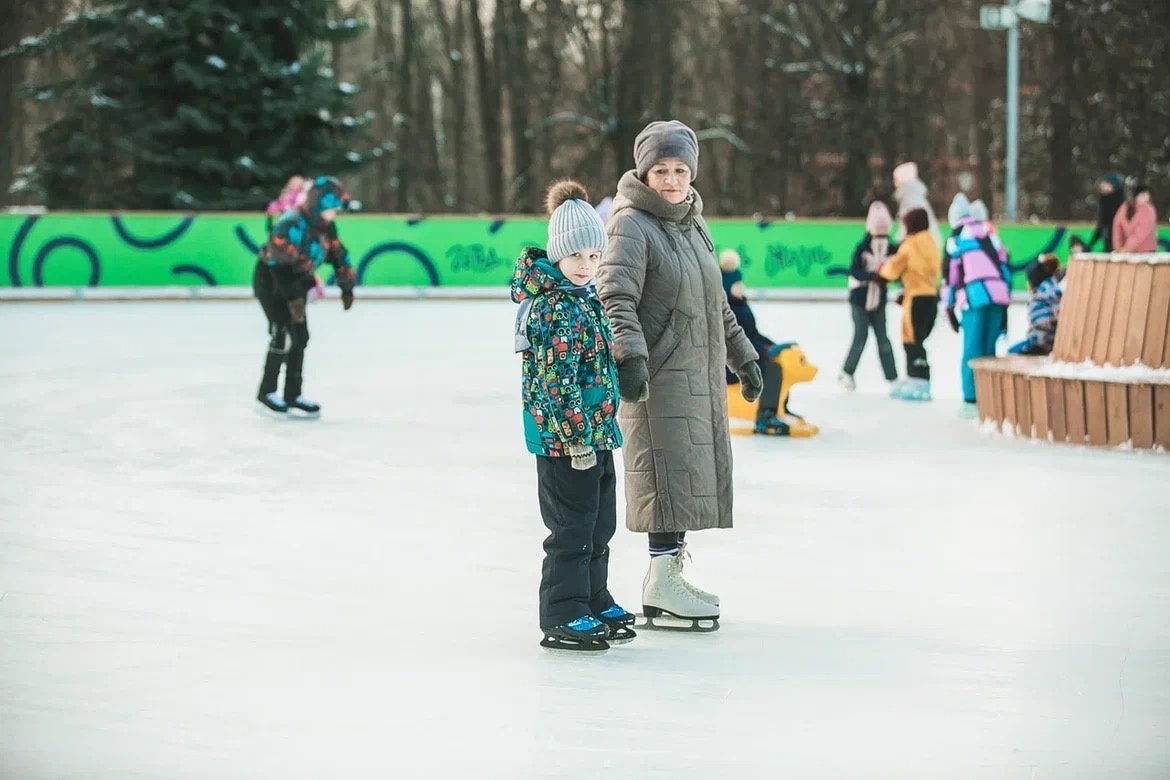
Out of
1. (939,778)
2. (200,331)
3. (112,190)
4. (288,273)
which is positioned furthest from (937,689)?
(112,190)

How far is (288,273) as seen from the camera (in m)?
10.6

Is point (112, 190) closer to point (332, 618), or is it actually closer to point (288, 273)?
point (288, 273)

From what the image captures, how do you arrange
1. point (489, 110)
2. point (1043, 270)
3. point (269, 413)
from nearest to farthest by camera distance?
point (269, 413)
point (1043, 270)
point (489, 110)

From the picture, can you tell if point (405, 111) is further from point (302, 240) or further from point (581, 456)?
point (581, 456)

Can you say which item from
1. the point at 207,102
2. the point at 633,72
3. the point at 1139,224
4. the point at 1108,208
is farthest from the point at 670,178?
the point at 633,72

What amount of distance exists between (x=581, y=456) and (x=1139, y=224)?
13.4m

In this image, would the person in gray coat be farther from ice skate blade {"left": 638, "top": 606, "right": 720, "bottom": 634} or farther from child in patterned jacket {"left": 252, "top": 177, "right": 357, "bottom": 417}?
child in patterned jacket {"left": 252, "top": 177, "right": 357, "bottom": 417}

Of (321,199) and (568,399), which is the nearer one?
(568,399)

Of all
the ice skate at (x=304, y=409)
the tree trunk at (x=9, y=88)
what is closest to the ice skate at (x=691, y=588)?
the ice skate at (x=304, y=409)

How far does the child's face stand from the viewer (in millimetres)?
4918

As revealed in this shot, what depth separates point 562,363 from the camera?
15.9 ft

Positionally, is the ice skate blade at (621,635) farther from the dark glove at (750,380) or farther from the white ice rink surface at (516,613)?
the dark glove at (750,380)

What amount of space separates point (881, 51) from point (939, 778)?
119ft

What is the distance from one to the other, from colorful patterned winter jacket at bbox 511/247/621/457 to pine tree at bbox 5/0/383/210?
24.4 meters
